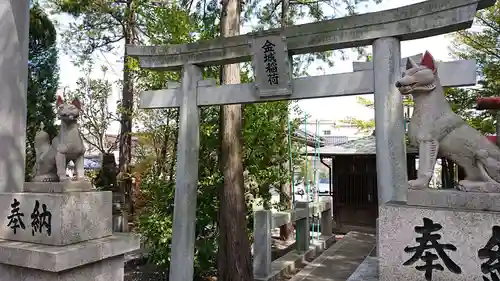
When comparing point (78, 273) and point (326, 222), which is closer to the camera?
point (78, 273)

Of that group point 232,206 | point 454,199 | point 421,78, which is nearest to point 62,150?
point 232,206

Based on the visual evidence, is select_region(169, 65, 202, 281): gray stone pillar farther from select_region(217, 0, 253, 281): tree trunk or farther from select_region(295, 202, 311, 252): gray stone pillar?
select_region(295, 202, 311, 252): gray stone pillar

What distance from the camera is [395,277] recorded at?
3.30 m

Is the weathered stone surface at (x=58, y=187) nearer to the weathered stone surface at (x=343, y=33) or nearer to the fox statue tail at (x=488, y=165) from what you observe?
the weathered stone surface at (x=343, y=33)

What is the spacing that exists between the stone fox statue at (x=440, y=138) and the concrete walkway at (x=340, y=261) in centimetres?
527

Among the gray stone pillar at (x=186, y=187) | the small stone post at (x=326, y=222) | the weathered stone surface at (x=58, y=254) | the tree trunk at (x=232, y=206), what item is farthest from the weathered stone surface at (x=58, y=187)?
the small stone post at (x=326, y=222)

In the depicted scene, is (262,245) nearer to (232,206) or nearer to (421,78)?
(232,206)

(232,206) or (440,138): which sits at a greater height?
(440,138)

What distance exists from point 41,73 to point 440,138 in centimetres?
1405

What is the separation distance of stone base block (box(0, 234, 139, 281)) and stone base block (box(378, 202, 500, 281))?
309 cm

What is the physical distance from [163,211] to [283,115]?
4.30m

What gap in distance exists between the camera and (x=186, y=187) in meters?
5.80

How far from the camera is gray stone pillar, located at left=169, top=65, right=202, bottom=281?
5.73 m

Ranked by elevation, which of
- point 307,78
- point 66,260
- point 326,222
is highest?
point 307,78
